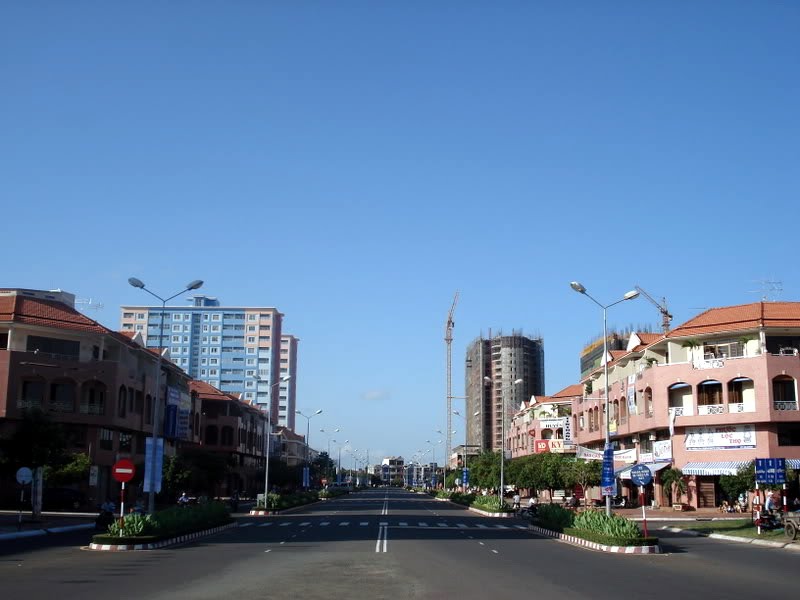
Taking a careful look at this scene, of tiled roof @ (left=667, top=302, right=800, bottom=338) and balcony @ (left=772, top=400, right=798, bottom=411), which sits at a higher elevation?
tiled roof @ (left=667, top=302, right=800, bottom=338)

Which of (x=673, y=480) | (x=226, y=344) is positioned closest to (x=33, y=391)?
(x=673, y=480)

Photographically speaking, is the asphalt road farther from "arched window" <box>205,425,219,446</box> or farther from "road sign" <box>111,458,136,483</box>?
"arched window" <box>205,425,219,446</box>

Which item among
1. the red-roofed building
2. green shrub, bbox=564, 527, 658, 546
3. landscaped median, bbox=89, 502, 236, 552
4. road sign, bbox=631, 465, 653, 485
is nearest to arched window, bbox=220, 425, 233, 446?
the red-roofed building

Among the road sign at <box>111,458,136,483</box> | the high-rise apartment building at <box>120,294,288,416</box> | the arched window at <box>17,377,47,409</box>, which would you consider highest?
the high-rise apartment building at <box>120,294,288,416</box>

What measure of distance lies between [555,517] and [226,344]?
469 feet

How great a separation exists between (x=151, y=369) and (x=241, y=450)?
30.3 meters

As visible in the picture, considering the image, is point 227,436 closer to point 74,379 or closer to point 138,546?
point 74,379

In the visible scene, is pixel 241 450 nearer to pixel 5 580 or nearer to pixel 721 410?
pixel 721 410

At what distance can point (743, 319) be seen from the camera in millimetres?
56219

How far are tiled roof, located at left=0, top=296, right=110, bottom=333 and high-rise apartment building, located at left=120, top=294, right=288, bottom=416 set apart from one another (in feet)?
353

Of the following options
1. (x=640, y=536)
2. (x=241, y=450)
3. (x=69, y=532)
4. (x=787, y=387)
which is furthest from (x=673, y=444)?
(x=241, y=450)

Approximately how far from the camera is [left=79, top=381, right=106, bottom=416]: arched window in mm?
59625

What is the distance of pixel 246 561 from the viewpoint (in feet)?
75.5

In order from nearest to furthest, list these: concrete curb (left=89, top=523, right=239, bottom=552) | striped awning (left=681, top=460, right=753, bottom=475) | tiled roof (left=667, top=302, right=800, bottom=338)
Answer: concrete curb (left=89, top=523, right=239, bottom=552)
striped awning (left=681, top=460, right=753, bottom=475)
tiled roof (left=667, top=302, right=800, bottom=338)
